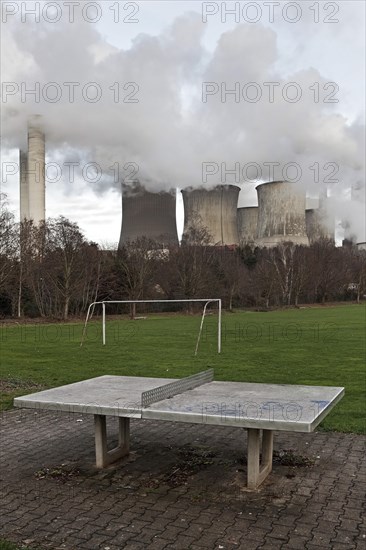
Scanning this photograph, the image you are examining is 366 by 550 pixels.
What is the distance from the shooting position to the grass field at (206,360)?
8539 millimetres

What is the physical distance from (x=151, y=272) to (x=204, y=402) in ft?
102

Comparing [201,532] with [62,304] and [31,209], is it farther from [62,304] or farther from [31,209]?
[31,209]

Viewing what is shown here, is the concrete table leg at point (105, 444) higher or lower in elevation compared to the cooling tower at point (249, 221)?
lower

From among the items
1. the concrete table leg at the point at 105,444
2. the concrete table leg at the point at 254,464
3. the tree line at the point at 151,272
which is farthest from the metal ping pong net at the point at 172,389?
the tree line at the point at 151,272

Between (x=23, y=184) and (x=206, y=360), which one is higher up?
(x=23, y=184)

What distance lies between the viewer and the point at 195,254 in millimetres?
38656

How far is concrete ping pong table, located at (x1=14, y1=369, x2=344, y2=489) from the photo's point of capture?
12.4ft

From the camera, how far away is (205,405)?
4.12 meters

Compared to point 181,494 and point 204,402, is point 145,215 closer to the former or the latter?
point 204,402

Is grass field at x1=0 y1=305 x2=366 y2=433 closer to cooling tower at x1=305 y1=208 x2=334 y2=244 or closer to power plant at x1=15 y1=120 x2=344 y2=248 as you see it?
power plant at x1=15 y1=120 x2=344 y2=248

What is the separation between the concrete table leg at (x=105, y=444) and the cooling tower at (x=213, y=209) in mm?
43130

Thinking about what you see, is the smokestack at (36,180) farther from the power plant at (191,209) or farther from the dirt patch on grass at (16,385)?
the dirt patch on grass at (16,385)

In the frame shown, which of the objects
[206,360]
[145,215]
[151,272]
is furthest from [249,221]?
[206,360]

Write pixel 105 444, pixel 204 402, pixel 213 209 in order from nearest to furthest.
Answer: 1. pixel 204 402
2. pixel 105 444
3. pixel 213 209
